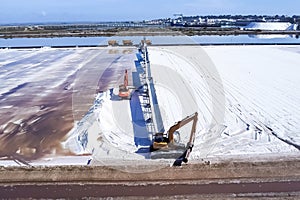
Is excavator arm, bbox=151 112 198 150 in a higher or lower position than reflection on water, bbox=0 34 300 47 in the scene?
lower

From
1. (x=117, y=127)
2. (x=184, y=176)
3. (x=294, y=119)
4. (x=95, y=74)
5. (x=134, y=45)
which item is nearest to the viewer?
(x=184, y=176)

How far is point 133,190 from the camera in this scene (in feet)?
21.1

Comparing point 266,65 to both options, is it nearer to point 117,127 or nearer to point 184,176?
point 117,127

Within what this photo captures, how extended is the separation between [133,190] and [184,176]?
1.16m

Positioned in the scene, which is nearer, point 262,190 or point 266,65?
point 262,190

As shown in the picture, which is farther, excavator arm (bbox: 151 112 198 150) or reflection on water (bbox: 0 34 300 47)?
reflection on water (bbox: 0 34 300 47)

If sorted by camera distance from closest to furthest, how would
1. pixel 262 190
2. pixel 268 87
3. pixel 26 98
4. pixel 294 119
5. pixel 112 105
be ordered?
pixel 262 190 → pixel 294 119 → pixel 112 105 → pixel 26 98 → pixel 268 87

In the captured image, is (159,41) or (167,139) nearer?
(167,139)

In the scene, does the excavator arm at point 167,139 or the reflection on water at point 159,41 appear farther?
the reflection on water at point 159,41

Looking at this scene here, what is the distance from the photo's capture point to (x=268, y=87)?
566 inches

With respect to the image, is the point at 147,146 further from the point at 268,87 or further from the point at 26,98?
the point at 268,87

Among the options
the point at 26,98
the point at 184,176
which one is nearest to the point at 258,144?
the point at 184,176

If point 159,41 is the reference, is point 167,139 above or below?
below

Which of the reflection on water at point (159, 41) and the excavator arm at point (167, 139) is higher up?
the reflection on water at point (159, 41)
